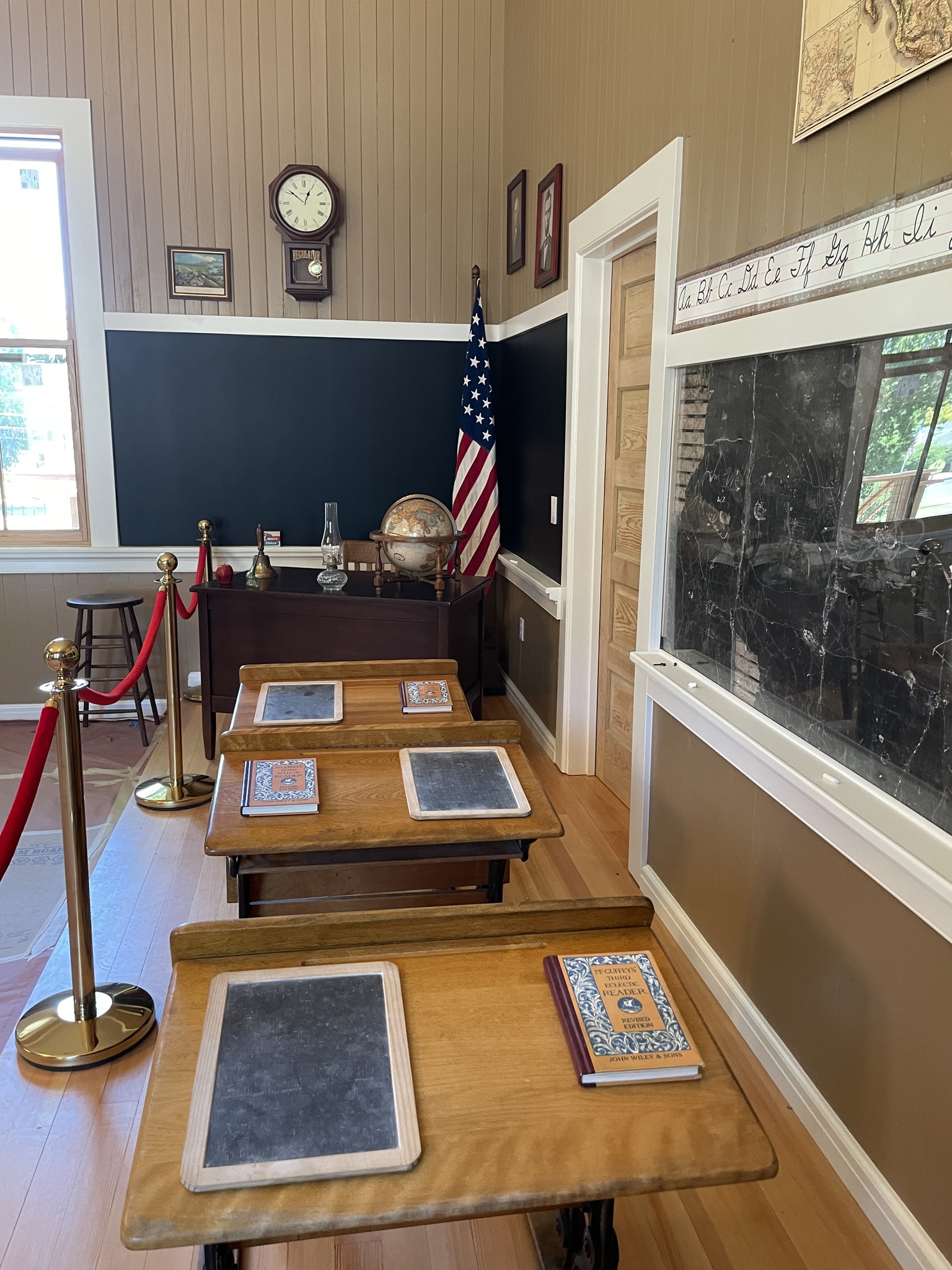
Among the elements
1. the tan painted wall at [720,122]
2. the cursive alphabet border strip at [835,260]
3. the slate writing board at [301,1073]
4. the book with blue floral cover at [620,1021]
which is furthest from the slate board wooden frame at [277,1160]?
the tan painted wall at [720,122]

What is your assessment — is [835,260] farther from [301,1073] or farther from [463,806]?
[301,1073]

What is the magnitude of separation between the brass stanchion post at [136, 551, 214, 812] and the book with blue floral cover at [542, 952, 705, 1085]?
97.5 inches

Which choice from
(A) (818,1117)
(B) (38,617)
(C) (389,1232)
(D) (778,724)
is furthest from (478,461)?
(C) (389,1232)

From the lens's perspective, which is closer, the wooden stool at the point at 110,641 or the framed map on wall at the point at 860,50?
the framed map on wall at the point at 860,50

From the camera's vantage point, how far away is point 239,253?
5055 millimetres

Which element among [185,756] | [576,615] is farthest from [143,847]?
[576,615]

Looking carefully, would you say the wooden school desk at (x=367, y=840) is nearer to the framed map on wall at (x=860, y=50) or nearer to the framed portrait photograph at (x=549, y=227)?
the framed map on wall at (x=860, y=50)

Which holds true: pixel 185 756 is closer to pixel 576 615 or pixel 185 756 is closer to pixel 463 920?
pixel 576 615

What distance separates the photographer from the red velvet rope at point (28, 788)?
1956mm

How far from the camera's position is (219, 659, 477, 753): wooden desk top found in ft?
7.44

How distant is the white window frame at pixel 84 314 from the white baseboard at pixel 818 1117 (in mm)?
3889

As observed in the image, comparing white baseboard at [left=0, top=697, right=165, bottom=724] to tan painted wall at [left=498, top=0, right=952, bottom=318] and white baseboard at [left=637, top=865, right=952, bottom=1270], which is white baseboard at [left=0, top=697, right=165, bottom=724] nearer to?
tan painted wall at [left=498, top=0, right=952, bottom=318]

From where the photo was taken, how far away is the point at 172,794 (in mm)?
3883

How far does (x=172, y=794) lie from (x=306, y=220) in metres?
3.13
